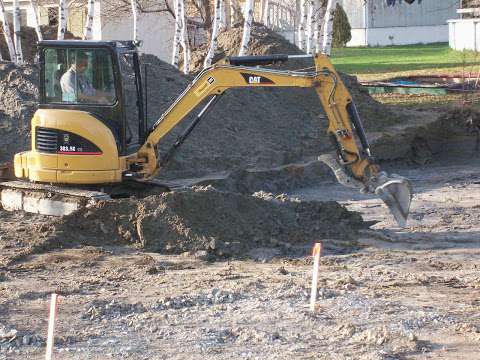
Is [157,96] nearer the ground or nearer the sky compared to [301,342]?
nearer the sky

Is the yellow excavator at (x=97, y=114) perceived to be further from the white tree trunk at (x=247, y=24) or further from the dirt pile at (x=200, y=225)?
the white tree trunk at (x=247, y=24)

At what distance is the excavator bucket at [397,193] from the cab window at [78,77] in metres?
3.75

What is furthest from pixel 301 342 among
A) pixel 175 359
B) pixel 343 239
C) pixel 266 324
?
pixel 343 239

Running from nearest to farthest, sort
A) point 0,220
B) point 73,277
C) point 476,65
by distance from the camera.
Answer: point 73,277 < point 0,220 < point 476,65

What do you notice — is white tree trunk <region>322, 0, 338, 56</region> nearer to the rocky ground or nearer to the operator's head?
the rocky ground

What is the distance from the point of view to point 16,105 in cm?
1794

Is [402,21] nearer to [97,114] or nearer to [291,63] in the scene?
[291,63]

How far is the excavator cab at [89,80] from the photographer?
12.8 m

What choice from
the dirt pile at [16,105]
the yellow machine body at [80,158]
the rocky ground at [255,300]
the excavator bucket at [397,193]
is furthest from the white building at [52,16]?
the excavator bucket at [397,193]

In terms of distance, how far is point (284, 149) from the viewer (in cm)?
1906

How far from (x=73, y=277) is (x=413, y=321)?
13.4 feet

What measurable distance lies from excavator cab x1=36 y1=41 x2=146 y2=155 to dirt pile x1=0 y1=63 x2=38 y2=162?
4.23 metres

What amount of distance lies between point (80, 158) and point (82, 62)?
1.27m

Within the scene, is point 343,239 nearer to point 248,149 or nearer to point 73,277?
point 73,277
